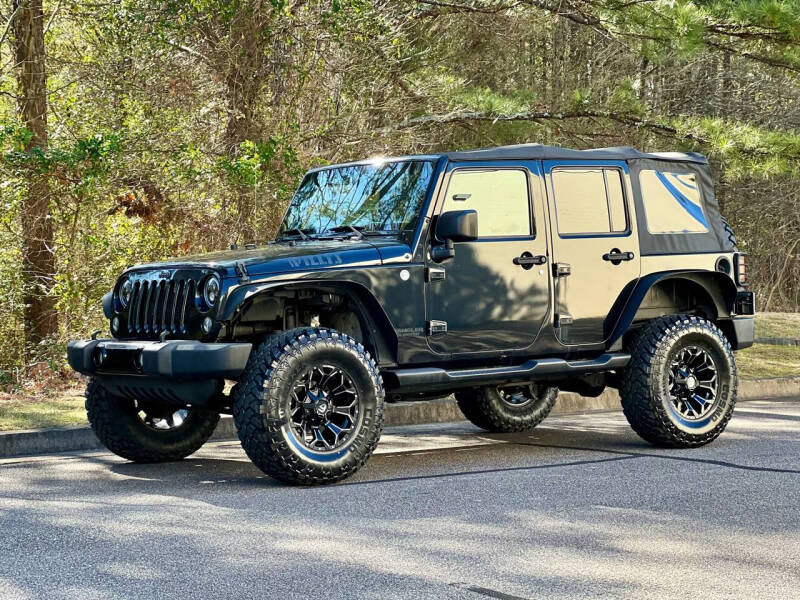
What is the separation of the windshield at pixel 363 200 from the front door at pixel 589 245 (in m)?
1.12

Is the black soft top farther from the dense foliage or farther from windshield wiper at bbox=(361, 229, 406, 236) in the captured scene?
the dense foliage

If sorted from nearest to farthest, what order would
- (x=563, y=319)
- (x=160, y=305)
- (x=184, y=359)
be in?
(x=184, y=359)
(x=160, y=305)
(x=563, y=319)

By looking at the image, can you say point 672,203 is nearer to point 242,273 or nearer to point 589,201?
point 589,201

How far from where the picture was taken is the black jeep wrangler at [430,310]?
25.6ft

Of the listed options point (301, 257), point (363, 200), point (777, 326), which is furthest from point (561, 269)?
point (777, 326)

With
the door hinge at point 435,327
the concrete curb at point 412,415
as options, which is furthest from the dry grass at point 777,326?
the door hinge at point 435,327

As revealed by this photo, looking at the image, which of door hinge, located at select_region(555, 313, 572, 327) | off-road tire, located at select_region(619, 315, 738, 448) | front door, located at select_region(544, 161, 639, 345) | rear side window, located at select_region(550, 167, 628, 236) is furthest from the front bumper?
off-road tire, located at select_region(619, 315, 738, 448)

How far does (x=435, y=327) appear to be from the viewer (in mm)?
8516

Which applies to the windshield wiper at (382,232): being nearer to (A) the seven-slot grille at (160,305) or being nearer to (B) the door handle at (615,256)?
(A) the seven-slot grille at (160,305)

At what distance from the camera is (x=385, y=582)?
528 cm

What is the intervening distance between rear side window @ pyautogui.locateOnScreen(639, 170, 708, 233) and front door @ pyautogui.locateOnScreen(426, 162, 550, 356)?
1129 millimetres

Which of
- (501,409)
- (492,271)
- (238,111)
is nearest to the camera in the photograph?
(492,271)

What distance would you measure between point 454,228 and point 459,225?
0.04 m

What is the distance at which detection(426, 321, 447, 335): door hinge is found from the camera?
8492 mm
